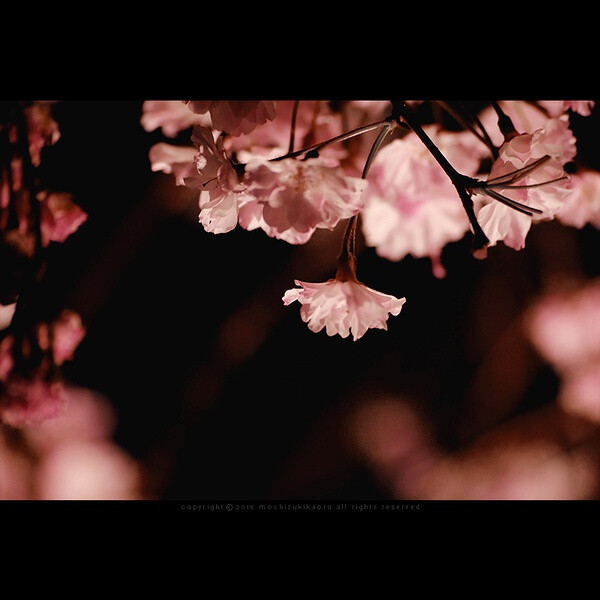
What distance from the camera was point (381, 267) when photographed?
78 centimetres

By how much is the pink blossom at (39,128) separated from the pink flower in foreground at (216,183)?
1.25 feet

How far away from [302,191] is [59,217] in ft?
1.55

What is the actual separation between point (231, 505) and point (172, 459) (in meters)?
0.12

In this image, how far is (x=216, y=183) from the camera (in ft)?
1.57

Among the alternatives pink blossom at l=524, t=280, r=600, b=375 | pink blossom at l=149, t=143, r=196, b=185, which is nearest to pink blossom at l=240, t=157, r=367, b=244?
pink blossom at l=149, t=143, r=196, b=185

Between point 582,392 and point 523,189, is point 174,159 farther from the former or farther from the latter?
point 582,392

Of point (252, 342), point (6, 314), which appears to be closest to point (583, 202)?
point (252, 342)

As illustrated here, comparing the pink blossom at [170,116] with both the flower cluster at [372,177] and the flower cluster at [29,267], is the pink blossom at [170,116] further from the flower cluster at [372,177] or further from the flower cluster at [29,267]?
the flower cluster at [29,267]

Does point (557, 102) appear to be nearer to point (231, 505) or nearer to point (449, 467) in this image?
point (449, 467)

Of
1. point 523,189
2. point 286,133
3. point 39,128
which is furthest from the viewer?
point 39,128

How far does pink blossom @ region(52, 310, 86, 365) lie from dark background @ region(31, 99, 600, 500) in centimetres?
1

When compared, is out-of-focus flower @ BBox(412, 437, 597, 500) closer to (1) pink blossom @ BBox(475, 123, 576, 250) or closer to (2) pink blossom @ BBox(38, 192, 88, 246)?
(1) pink blossom @ BBox(475, 123, 576, 250)

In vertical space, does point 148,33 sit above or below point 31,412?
above

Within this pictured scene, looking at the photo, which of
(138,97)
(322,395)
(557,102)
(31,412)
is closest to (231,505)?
(322,395)
